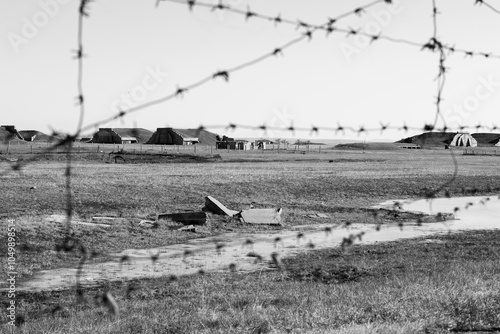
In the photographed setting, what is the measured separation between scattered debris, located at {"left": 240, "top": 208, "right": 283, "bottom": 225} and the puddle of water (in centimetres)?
118

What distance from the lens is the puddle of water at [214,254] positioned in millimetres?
11984

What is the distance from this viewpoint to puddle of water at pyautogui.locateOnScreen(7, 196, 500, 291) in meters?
12.0

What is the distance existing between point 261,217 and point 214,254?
5.74 metres

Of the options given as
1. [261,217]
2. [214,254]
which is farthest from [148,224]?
[214,254]

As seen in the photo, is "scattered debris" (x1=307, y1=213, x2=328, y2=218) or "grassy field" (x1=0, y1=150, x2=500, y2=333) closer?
"grassy field" (x1=0, y1=150, x2=500, y2=333)

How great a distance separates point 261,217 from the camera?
67.8 feet

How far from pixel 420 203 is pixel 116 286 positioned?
19251 millimetres

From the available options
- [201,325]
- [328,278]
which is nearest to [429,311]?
[201,325]

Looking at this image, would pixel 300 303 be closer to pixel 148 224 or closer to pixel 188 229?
pixel 188 229

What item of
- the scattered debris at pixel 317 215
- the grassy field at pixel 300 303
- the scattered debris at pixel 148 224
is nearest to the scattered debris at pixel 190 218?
the scattered debris at pixel 148 224

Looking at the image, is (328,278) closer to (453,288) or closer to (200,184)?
(453,288)

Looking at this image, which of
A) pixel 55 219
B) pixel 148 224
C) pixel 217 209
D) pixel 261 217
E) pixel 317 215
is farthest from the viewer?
pixel 317 215

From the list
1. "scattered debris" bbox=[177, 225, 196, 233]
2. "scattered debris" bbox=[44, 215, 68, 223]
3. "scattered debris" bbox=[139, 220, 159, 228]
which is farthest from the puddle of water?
"scattered debris" bbox=[44, 215, 68, 223]

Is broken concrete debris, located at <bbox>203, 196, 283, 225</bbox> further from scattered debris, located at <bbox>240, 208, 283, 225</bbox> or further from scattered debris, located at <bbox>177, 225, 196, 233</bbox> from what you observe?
scattered debris, located at <bbox>177, 225, 196, 233</bbox>
